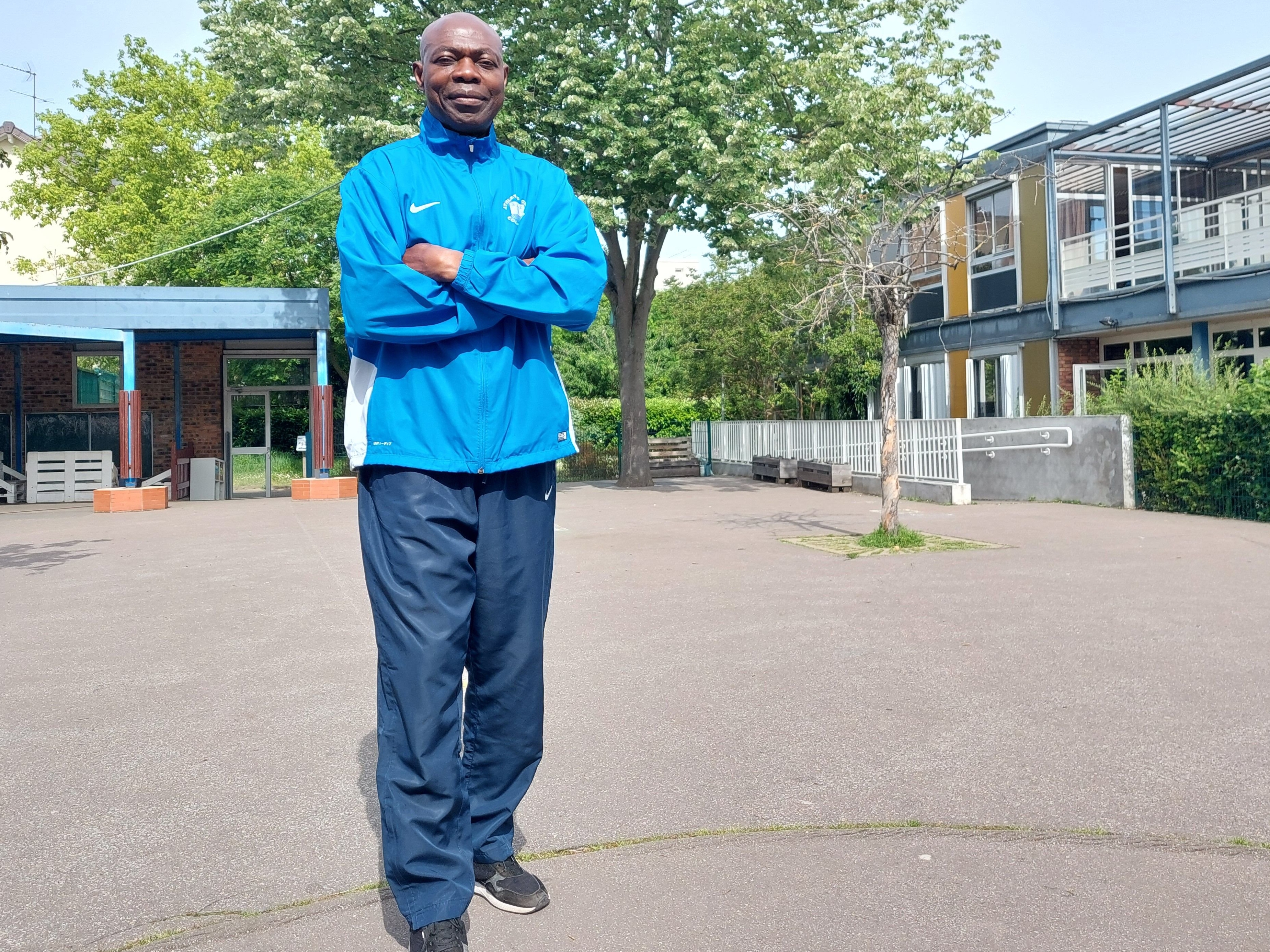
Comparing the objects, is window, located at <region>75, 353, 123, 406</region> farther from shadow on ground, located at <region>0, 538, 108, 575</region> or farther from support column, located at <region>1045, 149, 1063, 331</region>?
support column, located at <region>1045, 149, 1063, 331</region>

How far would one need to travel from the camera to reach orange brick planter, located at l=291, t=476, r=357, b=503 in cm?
2088

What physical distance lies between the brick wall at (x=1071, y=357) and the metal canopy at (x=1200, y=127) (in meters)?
3.49

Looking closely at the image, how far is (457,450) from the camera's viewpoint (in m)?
2.68

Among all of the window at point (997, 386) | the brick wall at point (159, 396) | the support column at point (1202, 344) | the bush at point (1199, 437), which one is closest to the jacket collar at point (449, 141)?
the bush at point (1199, 437)

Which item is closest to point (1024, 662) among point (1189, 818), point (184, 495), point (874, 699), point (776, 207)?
point (874, 699)

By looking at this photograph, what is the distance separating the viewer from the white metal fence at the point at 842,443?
17797 millimetres

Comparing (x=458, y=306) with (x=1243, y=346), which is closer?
(x=458, y=306)

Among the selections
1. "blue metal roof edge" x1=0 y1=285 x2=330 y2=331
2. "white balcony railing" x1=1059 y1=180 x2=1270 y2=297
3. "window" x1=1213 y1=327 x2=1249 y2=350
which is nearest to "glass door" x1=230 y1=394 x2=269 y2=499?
"blue metal roof edge" x1=0 y1=285 x2=330 y2=331

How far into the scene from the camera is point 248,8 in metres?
20.1

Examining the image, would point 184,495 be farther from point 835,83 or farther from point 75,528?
point 835,83

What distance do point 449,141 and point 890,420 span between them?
9.53 m

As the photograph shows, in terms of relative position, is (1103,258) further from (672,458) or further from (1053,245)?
(672,458)

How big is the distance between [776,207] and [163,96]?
33.9 meters

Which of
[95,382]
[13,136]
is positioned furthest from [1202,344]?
[13,136]
